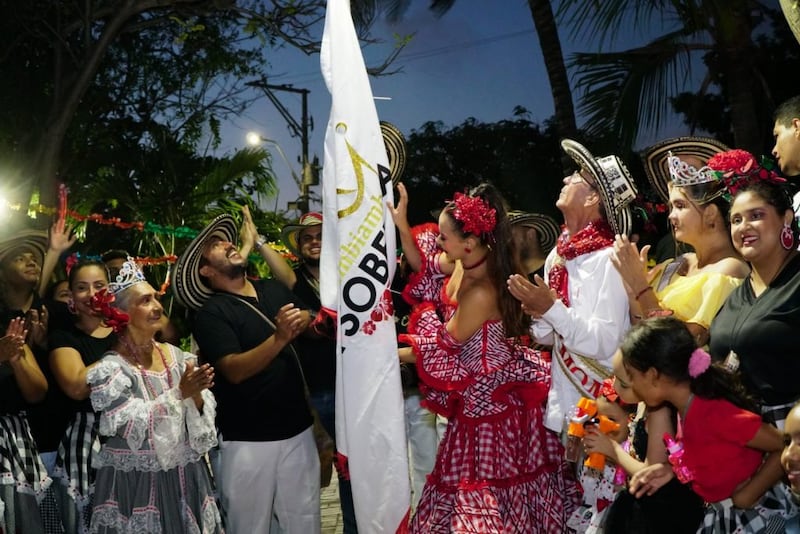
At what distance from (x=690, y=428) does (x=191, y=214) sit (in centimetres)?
1207

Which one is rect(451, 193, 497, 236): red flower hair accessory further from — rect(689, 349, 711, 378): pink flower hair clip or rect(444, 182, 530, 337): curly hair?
rect(689, 349, 711, 378): pink flower hair clip

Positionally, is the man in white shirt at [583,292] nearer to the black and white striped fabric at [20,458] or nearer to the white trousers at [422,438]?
the white trousers at [422,438]

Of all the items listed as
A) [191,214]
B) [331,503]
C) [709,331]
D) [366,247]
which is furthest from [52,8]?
[709,331]

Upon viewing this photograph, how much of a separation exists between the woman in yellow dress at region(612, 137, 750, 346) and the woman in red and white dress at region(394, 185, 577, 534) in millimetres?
648

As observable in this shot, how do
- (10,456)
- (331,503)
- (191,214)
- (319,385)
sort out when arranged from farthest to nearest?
(191,214) → (331,503) → (319,385) → (10,456)

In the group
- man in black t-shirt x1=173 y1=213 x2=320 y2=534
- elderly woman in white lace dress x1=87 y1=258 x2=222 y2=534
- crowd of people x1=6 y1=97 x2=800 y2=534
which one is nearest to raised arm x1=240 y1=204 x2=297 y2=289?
crowd of people x1=6 y1=97 x2=800 y2=534

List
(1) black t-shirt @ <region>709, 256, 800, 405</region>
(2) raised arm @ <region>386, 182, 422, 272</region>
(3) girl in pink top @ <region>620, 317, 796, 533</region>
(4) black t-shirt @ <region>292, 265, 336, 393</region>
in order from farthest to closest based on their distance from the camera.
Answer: (4) black t-shirt @ <region>292, 265, 336, 393</region> < (2) raised arm @ <region>386, 182, 422, 272</region> < (1) black t-shirt @ <region>709, 256, 800, 405</region> < (3) girl in pink top @ <region>620, 317, 796, 533</region>

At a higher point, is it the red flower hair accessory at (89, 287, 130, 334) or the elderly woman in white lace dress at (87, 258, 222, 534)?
the red flower hair accessory at (89, 287, 130, 334)

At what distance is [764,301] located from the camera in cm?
377

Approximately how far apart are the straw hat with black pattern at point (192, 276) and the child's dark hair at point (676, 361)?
2924mm

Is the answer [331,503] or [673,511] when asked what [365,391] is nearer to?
[673,511]

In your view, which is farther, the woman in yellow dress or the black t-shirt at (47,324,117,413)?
the black t-shirt at (47,324,117,413)

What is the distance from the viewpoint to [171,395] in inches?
205

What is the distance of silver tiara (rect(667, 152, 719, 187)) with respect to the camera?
14.2 feet
